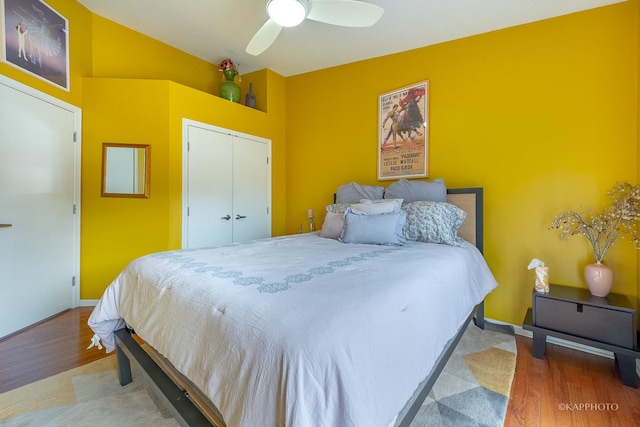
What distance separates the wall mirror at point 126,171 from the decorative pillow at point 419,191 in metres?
2.55

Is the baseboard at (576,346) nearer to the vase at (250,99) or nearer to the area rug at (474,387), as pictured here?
the area rug at (474,387)

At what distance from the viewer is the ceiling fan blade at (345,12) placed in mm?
1874

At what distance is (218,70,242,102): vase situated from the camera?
11.3ft

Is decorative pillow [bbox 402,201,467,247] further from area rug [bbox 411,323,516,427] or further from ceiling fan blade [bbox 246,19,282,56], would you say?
ceiling fan blade [bbox 246,19,282,56]

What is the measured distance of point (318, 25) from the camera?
8.68 feet

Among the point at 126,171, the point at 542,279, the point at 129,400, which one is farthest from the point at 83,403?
the point at 542,279

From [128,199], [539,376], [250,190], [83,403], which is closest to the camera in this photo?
[83,403]

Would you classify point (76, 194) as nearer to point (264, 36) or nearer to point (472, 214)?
point (264, 36)

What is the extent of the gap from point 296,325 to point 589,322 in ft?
7.15

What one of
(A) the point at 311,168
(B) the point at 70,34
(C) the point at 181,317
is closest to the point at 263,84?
(A) the point at 311,168

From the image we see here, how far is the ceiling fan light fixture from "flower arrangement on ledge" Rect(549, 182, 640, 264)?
8.04 ft

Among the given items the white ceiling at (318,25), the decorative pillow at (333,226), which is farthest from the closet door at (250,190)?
the decorative pillow at (333,226)

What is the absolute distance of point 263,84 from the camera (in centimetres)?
374

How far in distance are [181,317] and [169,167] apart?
7.46 feet
